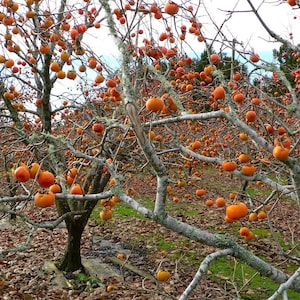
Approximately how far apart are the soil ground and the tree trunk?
187mm

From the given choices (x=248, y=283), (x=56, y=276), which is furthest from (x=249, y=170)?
(x=56, y=276)

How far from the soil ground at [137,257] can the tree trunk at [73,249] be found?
19cm

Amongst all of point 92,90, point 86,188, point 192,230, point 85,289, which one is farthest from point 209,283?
point 192,230

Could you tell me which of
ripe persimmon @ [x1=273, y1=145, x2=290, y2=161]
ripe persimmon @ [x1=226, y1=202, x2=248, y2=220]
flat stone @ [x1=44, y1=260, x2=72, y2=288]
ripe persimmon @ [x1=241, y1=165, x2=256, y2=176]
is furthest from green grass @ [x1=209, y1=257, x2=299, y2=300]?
ripe persimmon @ [x1=273, y1=145, x2=290, y2=161]

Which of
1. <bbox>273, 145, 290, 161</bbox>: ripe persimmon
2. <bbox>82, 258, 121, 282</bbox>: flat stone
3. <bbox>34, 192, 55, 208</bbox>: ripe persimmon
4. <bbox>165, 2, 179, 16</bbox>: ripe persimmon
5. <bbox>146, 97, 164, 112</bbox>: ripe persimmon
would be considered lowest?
<bbox>82, 258, 121, 282</bbox>: flat stone

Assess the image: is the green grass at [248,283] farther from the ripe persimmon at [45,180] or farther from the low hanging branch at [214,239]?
the ripe persimmon at [45,180]

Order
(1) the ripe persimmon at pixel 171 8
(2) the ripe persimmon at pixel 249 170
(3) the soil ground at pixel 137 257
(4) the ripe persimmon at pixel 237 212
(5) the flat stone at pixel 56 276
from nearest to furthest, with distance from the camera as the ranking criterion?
(4) the ripe persimmon at pixel 237 212 < (2) the ripe persimmon at pixel 249 170 < (1) the ripe persimmon at pixel 171 8 < (3) the soil ground at pixel 137 257 < (5) the flat stone at pixel 56 276

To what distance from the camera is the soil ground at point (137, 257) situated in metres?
4.80

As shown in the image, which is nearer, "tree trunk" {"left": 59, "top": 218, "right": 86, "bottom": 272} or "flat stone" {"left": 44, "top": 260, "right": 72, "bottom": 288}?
"flat stone" {"left": 44, "top": 260, "right": 72, "bottom": 288}

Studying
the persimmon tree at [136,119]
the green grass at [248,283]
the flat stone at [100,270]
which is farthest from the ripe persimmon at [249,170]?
the flat stone at [100,270]

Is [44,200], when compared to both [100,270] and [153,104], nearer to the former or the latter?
[153,104]

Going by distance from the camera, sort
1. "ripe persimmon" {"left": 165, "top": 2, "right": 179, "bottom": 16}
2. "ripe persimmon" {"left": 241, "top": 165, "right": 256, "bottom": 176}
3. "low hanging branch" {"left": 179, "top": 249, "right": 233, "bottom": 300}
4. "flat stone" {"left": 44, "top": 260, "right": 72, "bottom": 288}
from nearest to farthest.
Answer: "low hanging branch" {"left": 179, "top": 249, "right": 233, "bottom": 300} < "ripe persimmon" {"left": 241, "top": 165, "right": 256, "bottom": 176} < "ripe persimmon" {"left": 165, "top": 2, "right": 179, "bottom": 16} < "flat stone" {"left": 44, "top": 260, "right": 72, "bottom": 288}

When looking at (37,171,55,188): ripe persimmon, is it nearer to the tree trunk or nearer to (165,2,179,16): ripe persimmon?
(165,2,179,16): ripe persimmon

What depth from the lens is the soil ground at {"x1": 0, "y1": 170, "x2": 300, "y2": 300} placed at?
480 centimetres
